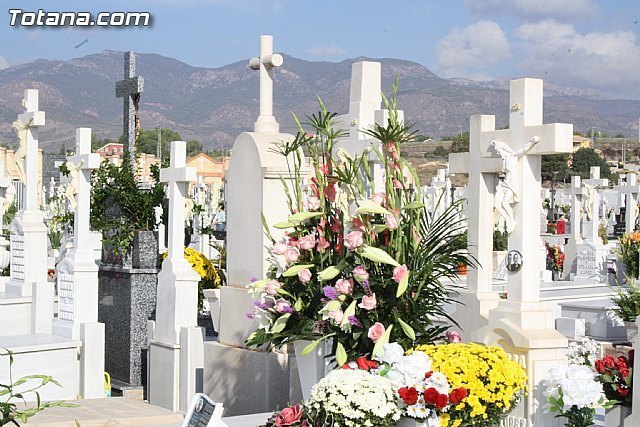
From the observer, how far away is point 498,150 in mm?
6559

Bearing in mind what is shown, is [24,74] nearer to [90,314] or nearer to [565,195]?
[565,195]

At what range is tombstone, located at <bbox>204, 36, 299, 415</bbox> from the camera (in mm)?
7254

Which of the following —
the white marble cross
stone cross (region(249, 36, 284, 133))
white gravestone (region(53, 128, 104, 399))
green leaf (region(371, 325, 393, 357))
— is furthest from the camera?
the white marble cross

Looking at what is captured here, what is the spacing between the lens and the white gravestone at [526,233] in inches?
247

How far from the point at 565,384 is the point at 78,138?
6.95 m

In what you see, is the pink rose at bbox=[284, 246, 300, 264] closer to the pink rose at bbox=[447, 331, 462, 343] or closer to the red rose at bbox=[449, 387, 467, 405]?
the pink rose at bbox=[447, 331, 462, 343]

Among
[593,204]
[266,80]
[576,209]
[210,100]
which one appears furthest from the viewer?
[210,100]

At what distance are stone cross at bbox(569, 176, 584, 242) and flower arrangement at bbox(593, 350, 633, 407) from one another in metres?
17.7

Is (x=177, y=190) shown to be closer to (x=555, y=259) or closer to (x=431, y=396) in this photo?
(x=431, y=396)

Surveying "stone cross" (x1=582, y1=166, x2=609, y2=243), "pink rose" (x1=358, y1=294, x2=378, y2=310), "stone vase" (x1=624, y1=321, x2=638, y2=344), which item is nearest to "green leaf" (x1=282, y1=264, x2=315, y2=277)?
"pink rose" (x1=358, y1=294, x2=378, y2=310)

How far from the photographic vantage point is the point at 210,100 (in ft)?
455

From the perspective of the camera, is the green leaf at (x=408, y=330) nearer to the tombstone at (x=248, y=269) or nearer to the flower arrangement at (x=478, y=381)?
the flower arrangement at (x=478, y=381)

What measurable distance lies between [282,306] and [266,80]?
258cm

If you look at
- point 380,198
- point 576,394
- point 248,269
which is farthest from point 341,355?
point 248,269
